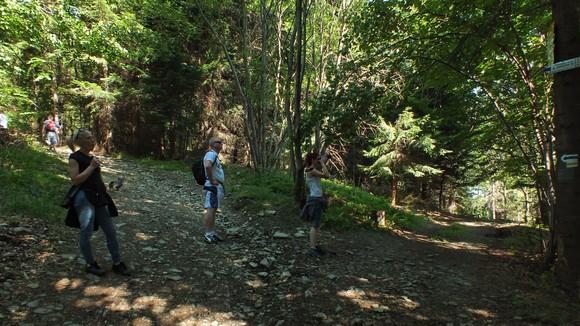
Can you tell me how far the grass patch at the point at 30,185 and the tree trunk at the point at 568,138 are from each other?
27.9ft

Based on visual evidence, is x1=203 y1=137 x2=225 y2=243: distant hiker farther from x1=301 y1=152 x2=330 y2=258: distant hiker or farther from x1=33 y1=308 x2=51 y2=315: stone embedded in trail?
x1=33 y1=308 x2=51 y2=315: stone embedded in trail

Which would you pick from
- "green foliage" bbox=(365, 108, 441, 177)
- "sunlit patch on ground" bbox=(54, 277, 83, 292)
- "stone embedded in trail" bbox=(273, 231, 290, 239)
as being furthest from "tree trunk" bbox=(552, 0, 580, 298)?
"green foliage" bbox=(365, 108, 441, 177)

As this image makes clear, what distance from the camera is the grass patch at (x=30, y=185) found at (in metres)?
6.62

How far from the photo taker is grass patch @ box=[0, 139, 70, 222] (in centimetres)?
Answer: 662

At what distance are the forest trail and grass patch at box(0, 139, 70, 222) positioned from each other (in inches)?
21.9

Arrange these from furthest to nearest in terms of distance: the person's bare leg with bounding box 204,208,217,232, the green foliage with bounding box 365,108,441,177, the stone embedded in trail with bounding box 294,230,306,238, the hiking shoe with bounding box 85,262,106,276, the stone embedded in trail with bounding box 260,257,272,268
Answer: the green foliage with bounding box 365,108,441,177, the stone embedded in trail with bounding box 294,230,306,238, the person's bare leg with bounding box 204,208,217,232, the stone embedded in trail with bounding box 260,257,272,268, the hiking shoe with bounding box 85,262,106,276

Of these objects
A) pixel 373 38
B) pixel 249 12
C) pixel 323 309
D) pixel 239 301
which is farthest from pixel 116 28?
pixel 323 309

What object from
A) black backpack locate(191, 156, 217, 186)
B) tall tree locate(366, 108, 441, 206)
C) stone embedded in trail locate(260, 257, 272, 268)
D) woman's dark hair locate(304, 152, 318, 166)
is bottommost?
stone embedded in trail locate(260, 257, 272, 268)

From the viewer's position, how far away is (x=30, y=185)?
320 inches

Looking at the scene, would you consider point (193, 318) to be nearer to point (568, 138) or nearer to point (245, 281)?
point (245, 281)

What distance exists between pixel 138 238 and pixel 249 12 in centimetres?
1275

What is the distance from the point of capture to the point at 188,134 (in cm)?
2269

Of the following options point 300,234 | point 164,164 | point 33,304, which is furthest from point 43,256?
point 164,164

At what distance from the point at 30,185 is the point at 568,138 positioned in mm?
10643
